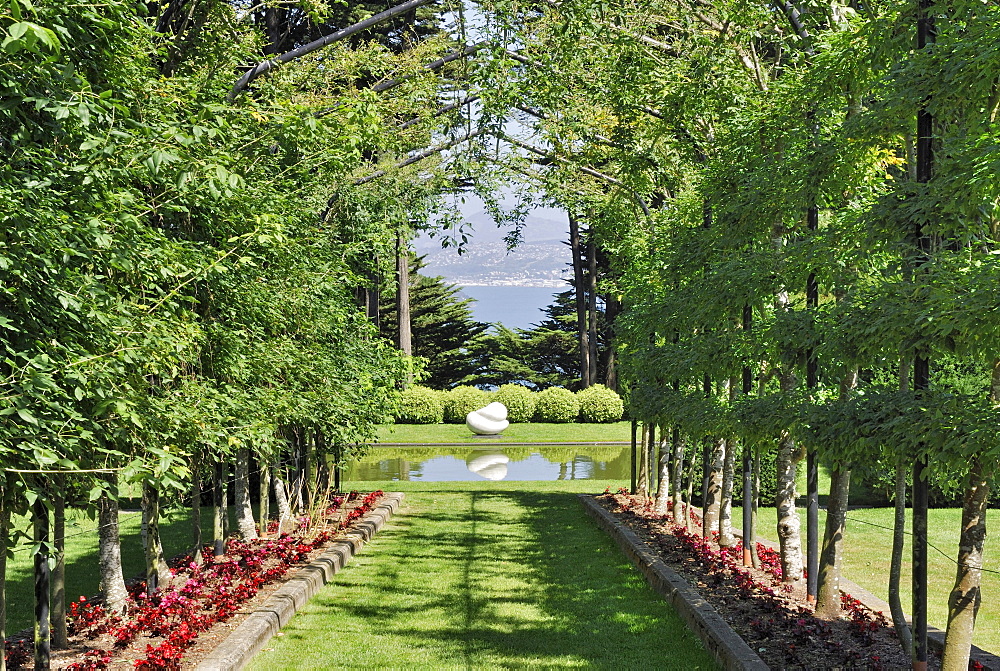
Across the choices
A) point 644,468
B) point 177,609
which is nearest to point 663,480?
point 644,468

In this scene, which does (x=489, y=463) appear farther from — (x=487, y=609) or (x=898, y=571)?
(x=898, y=571)

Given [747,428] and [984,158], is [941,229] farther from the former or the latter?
[747,428]

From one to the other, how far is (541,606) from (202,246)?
4.44 m

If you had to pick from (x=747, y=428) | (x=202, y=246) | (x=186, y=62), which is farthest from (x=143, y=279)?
(x=747, y=428)

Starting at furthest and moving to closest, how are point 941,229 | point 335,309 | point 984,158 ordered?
1. point 335,309
2. point 941,229
3. point 984,158

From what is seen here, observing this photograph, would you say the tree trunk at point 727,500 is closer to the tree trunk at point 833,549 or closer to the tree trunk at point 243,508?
the tree trunk at point 833,549

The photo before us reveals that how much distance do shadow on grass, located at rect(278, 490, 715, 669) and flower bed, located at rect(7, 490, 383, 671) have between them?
1.78ft

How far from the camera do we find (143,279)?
556 centimetres

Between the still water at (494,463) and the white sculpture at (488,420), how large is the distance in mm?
1989

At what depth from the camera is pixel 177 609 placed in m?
6.83

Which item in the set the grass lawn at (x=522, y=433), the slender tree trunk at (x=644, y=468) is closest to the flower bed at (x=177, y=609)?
the slender tree trunk at (x=644, y=468)

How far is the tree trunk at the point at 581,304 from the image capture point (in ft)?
121

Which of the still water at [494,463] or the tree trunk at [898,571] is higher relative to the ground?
the tree trunk at [898,571]

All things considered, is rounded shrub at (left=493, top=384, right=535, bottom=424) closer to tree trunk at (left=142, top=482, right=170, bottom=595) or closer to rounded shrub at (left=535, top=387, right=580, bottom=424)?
rounded shrub at (left=535, top=387, right=580, bottom=424)
